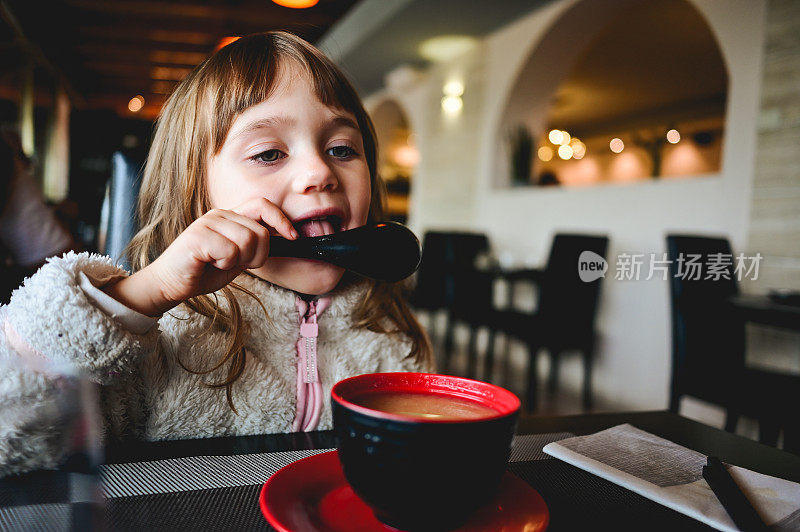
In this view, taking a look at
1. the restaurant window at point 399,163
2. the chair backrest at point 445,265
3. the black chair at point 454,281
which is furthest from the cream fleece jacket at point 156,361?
the restaurant window at point 399,163

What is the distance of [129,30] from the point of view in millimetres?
5949

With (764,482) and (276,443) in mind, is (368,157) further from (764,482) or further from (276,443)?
(764,482)

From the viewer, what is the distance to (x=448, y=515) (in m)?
0.34

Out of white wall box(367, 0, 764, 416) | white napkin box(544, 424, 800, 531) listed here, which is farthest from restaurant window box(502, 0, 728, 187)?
white napkin box(544, 424, 800, 531)

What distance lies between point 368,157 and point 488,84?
160 inches

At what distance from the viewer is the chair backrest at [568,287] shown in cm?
296

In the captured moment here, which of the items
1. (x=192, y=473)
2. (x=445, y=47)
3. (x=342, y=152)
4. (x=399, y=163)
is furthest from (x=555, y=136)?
(x=192, y=473)

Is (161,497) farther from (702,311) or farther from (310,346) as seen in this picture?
(702,311)

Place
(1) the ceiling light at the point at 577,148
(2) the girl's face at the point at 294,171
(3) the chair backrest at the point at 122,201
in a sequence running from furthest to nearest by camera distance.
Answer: (1) the ceiling light at the point at 577,148, (3) the chair backrest at the point at 122,201, (2) the girl's face at the point at 294,171

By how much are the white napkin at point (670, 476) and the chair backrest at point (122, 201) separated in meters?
0.82

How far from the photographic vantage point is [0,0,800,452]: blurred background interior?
2.18 metres

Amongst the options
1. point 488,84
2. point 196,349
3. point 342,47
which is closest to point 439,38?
point 488,84

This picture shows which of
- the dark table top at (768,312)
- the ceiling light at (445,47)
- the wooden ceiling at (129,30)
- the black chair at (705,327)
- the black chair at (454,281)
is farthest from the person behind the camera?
the wooden ceiling at (129,30)

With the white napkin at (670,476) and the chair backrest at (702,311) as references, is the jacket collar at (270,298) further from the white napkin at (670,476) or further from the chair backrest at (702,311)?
the chair backrest at (702,311)
